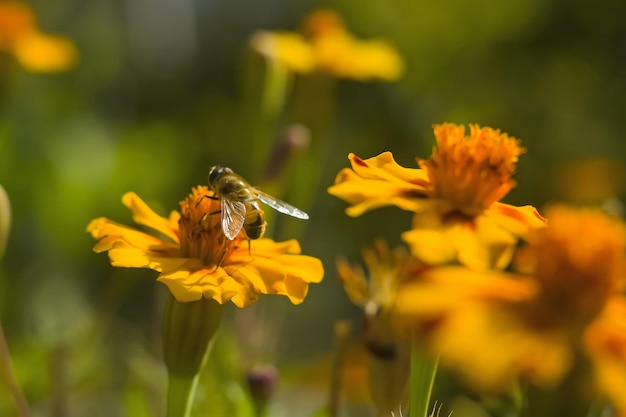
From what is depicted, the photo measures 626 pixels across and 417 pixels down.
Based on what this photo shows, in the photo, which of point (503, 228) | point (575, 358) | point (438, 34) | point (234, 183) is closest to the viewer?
point (575, 358)

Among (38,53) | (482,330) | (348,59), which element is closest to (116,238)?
(482,330)

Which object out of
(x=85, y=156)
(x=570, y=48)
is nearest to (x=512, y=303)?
(x=85, y=156)

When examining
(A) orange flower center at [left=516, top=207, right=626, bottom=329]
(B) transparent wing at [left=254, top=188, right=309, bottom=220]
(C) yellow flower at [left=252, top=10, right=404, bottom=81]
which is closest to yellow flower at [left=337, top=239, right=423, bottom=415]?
(B) transparent wing at [left=254, top=188, right=309, bottom=220]

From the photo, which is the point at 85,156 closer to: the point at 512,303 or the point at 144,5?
the point at 144,5

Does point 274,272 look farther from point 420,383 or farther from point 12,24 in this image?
point 12,24

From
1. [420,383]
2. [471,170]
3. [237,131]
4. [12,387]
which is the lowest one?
[237,131]

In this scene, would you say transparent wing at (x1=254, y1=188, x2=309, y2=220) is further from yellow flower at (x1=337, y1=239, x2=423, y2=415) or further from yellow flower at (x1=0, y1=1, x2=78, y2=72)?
yellow flower at (x1=0, y1=1, x2=78, y2=72)

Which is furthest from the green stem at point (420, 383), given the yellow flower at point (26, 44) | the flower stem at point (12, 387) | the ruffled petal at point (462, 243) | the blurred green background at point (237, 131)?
the yellow flower at point (26, 44)
